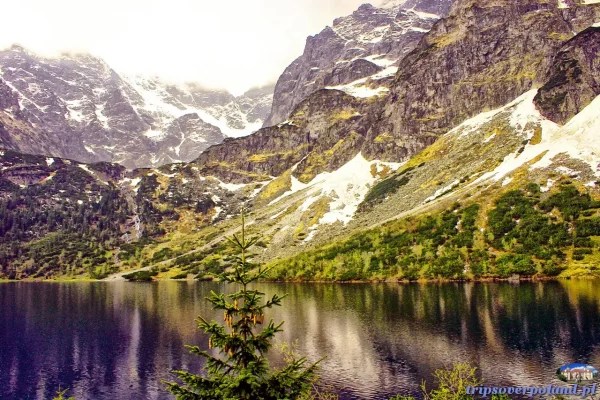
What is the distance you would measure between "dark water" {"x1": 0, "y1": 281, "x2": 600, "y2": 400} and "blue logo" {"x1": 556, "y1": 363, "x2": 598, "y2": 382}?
8.89 feet

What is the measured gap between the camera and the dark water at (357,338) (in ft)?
190

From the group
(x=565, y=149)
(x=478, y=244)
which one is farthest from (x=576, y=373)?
(x=565, y=149)

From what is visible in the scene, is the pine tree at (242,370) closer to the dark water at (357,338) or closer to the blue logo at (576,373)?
the blue logo at (576,373)

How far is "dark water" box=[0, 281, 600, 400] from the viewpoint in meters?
57.9

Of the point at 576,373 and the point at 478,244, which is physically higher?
the point at 478,244

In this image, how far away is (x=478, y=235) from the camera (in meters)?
A: 155

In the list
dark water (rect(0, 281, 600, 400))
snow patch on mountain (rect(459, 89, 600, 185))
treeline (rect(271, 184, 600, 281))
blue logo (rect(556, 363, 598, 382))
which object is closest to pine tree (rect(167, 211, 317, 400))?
blue logo (rect(556, 363, 598, 382))

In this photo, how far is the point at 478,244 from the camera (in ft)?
497

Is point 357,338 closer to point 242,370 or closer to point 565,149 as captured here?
point 242,370

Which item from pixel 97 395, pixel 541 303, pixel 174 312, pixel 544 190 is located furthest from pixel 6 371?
pixel 544 190

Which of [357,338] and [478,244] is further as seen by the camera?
[478,244]

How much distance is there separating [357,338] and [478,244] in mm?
88903

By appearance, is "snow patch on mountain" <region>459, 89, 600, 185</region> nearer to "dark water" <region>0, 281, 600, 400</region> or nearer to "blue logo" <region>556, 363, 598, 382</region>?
"dark water" <region>0, 281, 600, 400</region>

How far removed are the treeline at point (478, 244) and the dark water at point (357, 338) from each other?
17.1 meters
